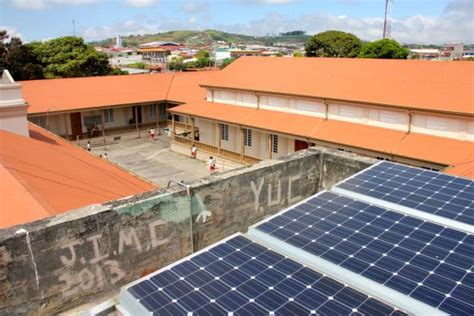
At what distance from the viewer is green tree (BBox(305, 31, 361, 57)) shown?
7225 cm

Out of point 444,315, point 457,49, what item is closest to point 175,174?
point 444,315

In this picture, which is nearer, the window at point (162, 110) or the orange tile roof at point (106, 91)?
the orange tile roof at point (106, 91)

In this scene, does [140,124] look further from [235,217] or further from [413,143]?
[235,217]

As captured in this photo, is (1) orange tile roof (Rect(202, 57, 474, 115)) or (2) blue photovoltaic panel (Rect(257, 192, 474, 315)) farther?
(1) orange tile roof (Rect(202, 57, 474, 115))

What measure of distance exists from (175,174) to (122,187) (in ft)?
52.3

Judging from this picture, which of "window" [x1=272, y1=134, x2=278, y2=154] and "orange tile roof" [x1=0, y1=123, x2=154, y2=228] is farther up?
"orange tile roof" [x1=0, y1=123, x2=154, y2=228]

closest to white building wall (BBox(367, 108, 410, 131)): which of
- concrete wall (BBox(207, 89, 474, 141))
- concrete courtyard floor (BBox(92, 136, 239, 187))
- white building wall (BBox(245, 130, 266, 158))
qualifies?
concrete wall (BBox(207, 89, 474, 141))

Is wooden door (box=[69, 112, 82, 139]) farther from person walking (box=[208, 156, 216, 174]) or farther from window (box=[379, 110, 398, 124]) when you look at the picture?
window (box=[379, 110, 398, 124])

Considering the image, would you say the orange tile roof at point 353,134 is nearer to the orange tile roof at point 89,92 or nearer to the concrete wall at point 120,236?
the orange tile roof at point 89,92

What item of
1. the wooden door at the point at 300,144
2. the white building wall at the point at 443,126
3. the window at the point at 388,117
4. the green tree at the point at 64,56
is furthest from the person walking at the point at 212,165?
the green tree at the point at 64,56

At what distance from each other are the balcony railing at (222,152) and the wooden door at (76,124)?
32.9ft

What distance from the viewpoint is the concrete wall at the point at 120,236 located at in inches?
260

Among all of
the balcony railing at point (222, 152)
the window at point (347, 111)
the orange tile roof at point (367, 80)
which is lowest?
the balcony railing at point (222, 152)

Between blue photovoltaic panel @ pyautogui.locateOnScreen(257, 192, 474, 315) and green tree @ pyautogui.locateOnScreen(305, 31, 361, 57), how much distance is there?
2724 inches
